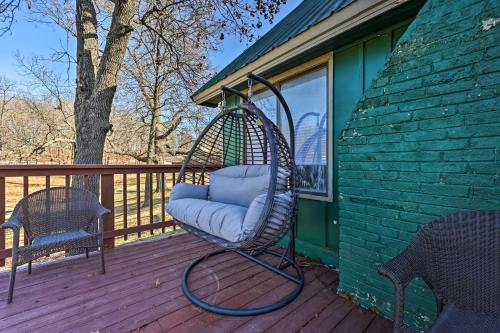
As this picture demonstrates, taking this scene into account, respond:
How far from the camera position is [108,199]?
3064 mm

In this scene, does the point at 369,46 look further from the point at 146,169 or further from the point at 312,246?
the point at 146,169

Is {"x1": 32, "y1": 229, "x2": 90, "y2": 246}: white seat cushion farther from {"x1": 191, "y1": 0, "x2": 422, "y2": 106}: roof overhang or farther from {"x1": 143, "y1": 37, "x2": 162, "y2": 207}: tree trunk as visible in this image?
{"x1": 143, "y1": 37, "x2": 162, "y2": 207}: tree trunk

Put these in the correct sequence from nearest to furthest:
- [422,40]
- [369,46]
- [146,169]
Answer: [422,40]
[369,46]
[146,169]

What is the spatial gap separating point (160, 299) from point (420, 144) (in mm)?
2136

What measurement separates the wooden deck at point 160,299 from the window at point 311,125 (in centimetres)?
92

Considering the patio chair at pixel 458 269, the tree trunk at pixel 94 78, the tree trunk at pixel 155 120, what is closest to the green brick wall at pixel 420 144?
the patio chair at pixel 458 269

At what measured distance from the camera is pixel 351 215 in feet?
6.39

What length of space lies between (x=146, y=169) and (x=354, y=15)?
292 centimetres

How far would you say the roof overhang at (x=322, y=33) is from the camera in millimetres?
1873

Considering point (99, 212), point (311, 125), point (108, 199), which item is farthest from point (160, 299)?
point (311, 125)

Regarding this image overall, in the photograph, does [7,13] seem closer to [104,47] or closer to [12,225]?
[104,47]

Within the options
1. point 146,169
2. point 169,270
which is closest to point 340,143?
point 169,270

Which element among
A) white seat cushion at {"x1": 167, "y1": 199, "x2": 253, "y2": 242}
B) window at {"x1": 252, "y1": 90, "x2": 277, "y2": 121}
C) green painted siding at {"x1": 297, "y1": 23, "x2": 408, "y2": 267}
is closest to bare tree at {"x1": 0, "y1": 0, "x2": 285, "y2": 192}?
window at {"x1": 252, "y1": 90, "x2": 277, "y2": 121}

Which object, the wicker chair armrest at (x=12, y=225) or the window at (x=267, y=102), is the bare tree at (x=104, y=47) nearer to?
the wicker chair armrest at (x=12, y=225)
